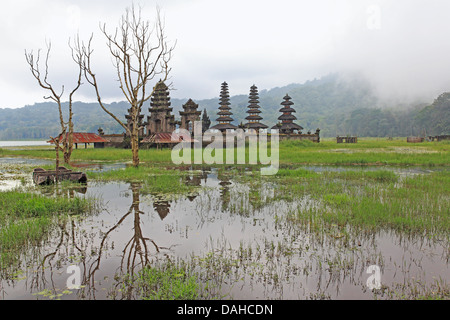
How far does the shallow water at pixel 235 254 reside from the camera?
15.1ft

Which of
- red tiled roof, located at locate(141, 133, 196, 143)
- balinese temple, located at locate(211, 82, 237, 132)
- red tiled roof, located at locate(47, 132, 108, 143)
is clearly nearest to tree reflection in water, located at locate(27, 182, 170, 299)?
red tiled roof, located at locate(141, 133, 196, 143)

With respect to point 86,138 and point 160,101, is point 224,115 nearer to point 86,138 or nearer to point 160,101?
point 160,101

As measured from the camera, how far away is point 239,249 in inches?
241

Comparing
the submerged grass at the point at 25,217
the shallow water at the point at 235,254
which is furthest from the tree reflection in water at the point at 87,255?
the submerged grass at the point at 25,217

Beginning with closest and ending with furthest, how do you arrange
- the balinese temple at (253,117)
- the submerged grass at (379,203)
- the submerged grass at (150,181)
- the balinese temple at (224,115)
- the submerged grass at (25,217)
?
1. the submerged grass at (25,217)
2. the submerged grass at (379,203)
3. the submerged grass at (150,181)
4. the balinese temple at (224,115)
5. the balinese temple at (253,117)

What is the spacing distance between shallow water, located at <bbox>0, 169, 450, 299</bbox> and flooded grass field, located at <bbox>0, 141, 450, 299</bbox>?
0.02 metres

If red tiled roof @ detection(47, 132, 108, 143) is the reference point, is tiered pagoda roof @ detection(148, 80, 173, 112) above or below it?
above

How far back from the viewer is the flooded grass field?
4523 mm

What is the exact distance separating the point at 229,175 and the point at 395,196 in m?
9.25

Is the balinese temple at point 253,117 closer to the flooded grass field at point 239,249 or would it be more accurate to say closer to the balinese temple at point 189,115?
the balinese temple at point 189,115

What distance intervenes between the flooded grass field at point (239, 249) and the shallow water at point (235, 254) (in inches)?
0.9

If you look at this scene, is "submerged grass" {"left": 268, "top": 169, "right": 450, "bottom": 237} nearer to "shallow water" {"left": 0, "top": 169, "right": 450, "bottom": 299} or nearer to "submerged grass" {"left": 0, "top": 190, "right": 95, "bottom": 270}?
"shallow water" {"left": 0, "top": 169, "right": 450, "bottom": 299}

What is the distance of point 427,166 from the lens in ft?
68.4
